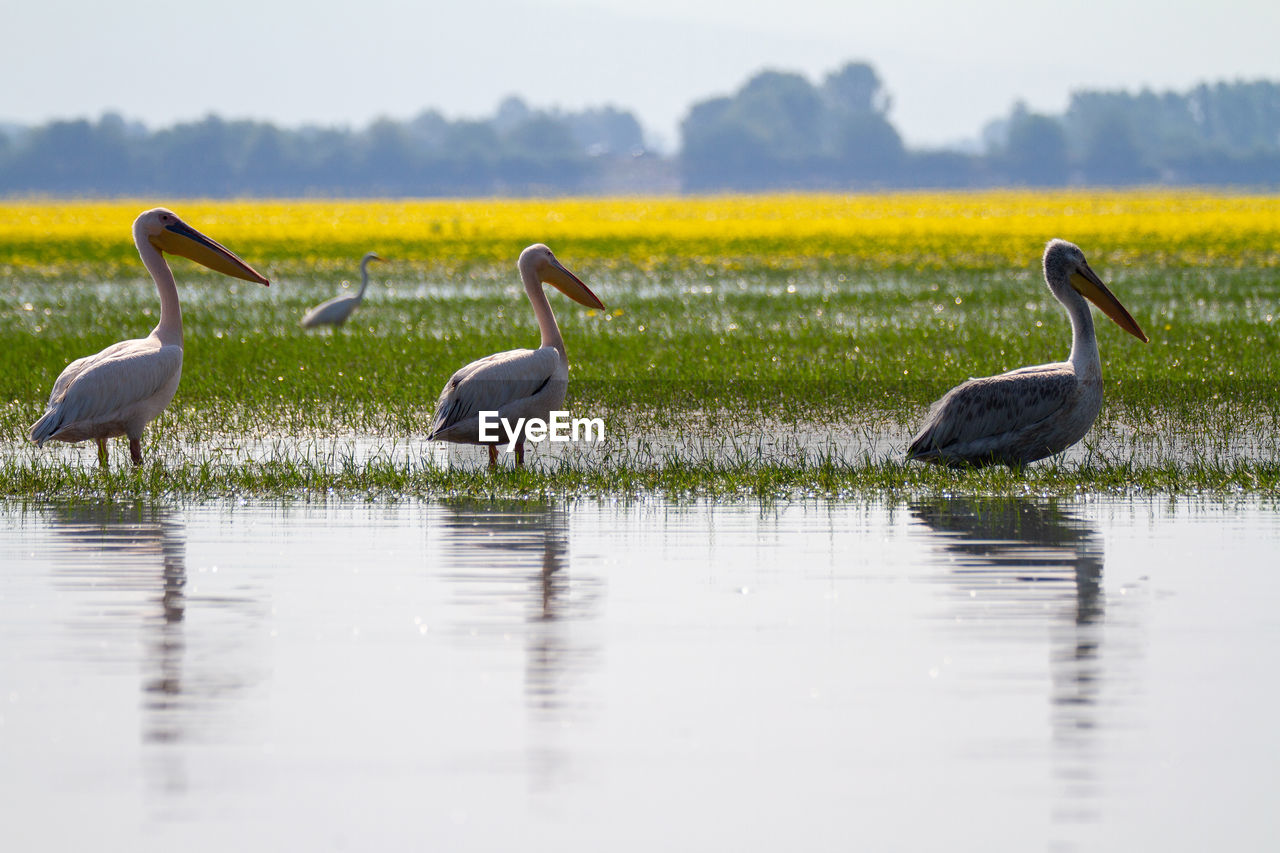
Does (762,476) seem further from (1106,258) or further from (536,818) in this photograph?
(1106,258)

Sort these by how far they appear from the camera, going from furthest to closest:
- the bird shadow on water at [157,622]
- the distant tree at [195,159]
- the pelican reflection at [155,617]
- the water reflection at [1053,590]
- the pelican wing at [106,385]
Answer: the distant tree at [195,159]
the pelican wing at [106,385]
the pelican reflection at [155,617]
the bird shadow on water at [157,622]
the water reflection at [1053,590]

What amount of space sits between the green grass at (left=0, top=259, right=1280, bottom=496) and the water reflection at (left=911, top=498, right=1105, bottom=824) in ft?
3.09

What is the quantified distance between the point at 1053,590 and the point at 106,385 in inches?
235

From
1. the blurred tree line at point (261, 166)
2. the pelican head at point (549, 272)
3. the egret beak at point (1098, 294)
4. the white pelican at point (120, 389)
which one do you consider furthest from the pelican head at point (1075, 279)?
the blurred tree line at point (261, 166)

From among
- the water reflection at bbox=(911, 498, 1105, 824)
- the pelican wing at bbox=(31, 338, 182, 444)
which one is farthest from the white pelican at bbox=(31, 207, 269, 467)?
the water reflection at bbox=(911, 498, 1105, 824)

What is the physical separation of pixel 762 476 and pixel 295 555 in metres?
3.10

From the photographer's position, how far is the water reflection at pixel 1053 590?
5.06 meters

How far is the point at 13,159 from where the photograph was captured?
613 ft

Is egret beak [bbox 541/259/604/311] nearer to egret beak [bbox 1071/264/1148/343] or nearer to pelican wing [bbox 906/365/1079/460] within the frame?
pelican wing [bbox 906/365/1079/460]

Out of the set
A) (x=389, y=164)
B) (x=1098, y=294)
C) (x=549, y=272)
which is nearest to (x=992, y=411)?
(x=1098, y=294)

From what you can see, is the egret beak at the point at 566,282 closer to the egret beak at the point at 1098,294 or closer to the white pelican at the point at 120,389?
the white pelican at the point at 120,389

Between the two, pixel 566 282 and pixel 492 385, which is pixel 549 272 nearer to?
pixel 566 282

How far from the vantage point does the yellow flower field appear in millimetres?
39719

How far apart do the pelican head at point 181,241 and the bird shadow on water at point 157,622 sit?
2.89m
